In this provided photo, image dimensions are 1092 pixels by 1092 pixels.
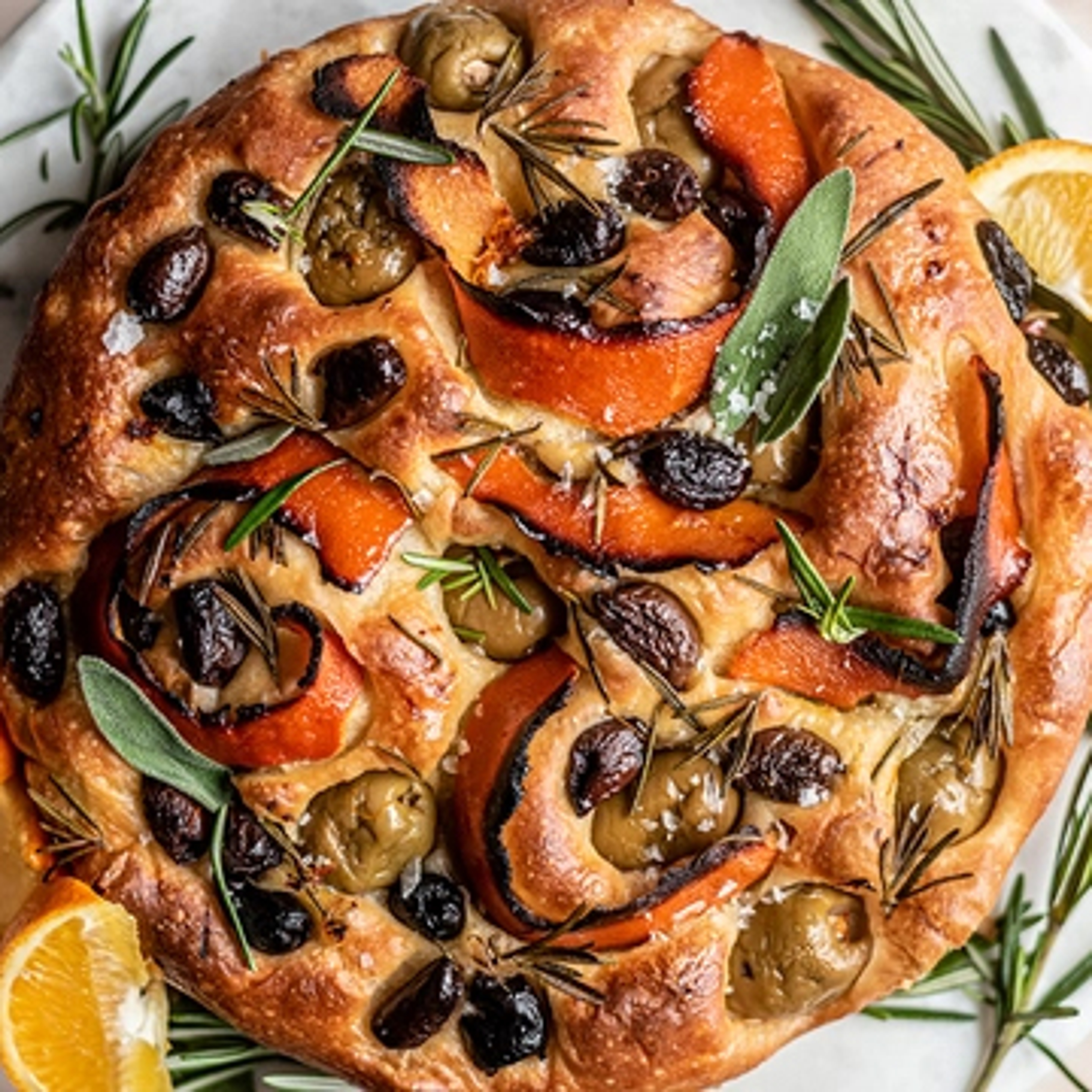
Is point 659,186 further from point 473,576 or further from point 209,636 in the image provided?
point 209,636

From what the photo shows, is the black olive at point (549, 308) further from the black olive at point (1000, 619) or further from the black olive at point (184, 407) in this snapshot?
the black olive at point (1000, 619)

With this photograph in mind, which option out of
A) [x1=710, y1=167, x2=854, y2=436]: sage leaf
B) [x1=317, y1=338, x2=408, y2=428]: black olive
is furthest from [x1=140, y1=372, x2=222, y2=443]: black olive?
[x1=710, y1=167, x2=854, y2=436]: sage leaf

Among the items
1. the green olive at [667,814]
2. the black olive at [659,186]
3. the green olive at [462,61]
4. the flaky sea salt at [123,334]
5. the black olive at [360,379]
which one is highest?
the green olive at [462,61]

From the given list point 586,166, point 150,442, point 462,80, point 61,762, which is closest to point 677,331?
point 586,166

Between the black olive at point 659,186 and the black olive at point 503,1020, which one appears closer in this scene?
the black olive at point 659,186

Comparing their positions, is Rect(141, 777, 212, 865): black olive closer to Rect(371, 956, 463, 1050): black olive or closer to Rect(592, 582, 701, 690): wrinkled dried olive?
Rect(371, 956, 463, 1050): black olive

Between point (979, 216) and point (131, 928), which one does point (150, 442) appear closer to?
point (131, 928)

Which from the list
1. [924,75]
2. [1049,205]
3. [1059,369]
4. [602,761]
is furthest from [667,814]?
[924,75]

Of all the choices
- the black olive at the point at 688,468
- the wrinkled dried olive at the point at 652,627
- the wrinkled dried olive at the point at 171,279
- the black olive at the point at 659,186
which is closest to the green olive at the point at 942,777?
the wrinkled dried olive at the point at 652,627
